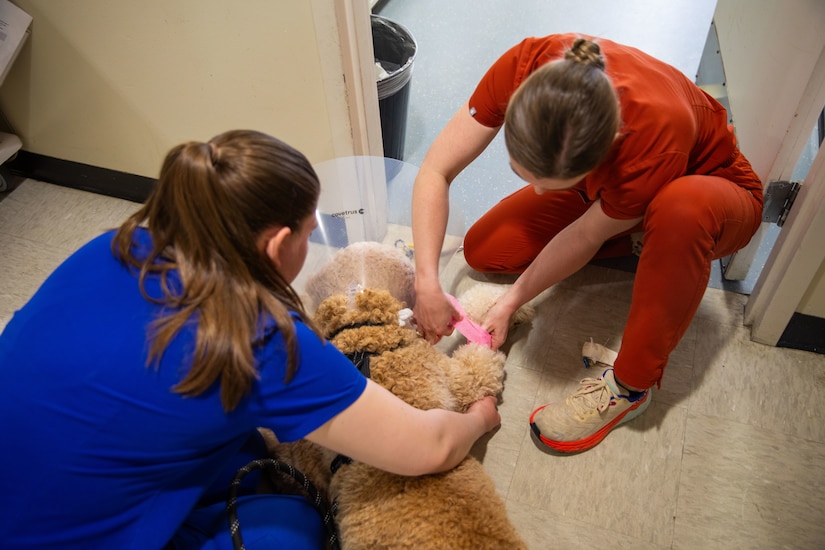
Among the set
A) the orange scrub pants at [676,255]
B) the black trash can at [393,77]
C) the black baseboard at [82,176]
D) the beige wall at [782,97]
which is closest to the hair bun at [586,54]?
the orange scrub pants at [676,255]

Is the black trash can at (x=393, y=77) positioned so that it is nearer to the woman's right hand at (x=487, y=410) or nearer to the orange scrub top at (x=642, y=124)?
the orange scrub top at (x=642, y=124)


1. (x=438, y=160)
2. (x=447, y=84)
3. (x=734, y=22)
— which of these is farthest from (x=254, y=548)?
(x=734, y=22)

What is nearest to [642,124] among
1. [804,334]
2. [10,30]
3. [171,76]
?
[804,334]

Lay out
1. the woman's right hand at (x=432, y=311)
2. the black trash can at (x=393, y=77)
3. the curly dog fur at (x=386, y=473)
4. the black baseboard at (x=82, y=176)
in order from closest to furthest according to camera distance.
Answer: the curly dog fur at (x=386, y=473), the woman's right hand at (x=432, y=311), the black trash can at (x=393, y=77), the black baseboard at (x=82, y=176)

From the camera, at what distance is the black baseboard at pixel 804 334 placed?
49.0 inches

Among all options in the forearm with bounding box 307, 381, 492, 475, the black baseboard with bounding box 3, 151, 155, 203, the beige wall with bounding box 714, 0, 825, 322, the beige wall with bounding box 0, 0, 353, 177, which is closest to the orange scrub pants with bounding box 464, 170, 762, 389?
the beige wall with bounding box 714, 0, 825, 322

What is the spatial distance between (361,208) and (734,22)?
122 cm

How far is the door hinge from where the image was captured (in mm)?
1182

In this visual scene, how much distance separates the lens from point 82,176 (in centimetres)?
173

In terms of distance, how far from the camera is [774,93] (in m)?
1.28

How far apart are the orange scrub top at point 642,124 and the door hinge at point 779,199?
12 cm

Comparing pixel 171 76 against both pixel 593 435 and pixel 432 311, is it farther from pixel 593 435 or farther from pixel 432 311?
pixel 593 435

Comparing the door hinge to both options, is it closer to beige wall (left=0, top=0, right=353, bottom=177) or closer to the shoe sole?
the shoe sole

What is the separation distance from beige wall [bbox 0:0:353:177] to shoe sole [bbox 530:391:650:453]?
78 centimetres
